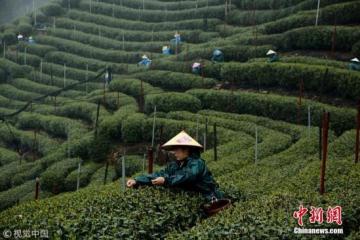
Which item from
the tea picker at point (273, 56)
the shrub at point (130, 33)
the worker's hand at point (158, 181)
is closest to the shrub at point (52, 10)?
the shrub at point (130, 33)

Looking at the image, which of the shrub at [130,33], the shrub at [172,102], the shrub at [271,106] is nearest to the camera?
the shrub at [271,106]

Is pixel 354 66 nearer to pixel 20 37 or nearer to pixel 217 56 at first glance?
pixel 217 56

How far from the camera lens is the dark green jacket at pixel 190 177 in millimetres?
7562

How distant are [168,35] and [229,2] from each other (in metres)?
5.73

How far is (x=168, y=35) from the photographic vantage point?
4259 centimetres

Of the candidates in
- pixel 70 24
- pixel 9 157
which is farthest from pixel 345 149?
pixel 70 24

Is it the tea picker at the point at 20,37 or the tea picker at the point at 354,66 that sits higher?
the tea picker at the point at 354,66

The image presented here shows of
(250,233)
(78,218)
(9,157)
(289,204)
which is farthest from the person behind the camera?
(9,157)

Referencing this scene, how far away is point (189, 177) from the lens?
Answer: 7.55 m

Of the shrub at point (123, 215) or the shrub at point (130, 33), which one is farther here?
the shrub at point (130, 33)

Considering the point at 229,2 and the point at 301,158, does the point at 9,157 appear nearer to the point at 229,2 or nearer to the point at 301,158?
the point at 301,158

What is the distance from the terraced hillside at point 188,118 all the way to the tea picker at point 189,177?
0.59 feet

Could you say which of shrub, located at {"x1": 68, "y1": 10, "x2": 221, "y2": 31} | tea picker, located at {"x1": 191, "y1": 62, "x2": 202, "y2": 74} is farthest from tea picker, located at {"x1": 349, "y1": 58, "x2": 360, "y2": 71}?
shrub, located at {"x1": 68, "y1": 10, "x2": 221, "y2": 31}

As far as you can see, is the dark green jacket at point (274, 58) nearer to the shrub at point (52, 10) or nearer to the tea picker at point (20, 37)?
the tea picker at point (20, 37)
